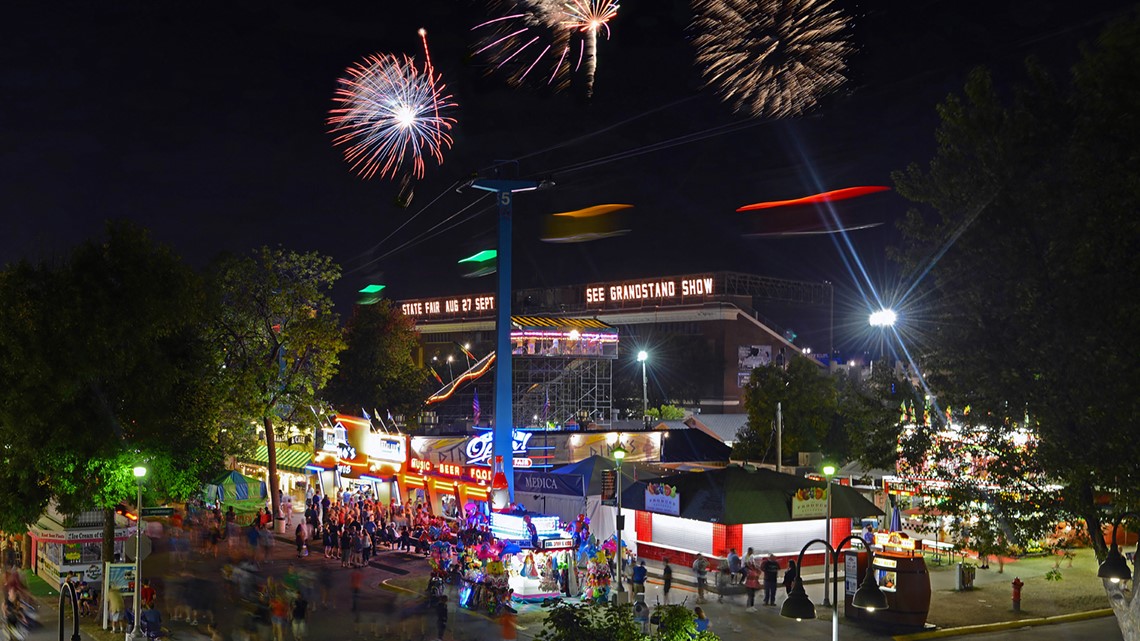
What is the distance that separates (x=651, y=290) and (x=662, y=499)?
192 ft

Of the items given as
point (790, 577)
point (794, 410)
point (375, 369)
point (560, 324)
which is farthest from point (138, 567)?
point (375, 369)

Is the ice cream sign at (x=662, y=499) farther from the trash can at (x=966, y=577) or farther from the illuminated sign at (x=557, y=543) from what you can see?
the trash can at (x=966, y=577)

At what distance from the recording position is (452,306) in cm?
11012

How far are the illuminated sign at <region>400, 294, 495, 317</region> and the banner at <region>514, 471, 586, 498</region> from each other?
231ft

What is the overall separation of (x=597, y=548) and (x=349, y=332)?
45.4 meters

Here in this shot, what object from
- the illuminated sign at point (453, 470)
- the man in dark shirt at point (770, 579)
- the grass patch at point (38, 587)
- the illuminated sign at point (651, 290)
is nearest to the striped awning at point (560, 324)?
the illuminated sign at point (651, 290)

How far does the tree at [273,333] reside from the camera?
37.1 metres

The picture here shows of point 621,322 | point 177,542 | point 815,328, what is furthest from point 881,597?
point 815,328

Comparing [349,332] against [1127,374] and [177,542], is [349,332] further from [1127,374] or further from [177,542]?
[1127,374]

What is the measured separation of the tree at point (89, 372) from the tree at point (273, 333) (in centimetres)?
1230

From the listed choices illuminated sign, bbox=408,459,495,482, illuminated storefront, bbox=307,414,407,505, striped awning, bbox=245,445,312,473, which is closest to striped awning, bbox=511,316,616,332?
striped awning, bbox=245,445,312,473

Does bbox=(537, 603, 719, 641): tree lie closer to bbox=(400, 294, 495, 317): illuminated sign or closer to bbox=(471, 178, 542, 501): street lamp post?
bbox=(471, 178, 542, 501): street lamp post

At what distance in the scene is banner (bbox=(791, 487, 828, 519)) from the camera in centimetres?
2770

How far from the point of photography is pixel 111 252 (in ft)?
76.6
